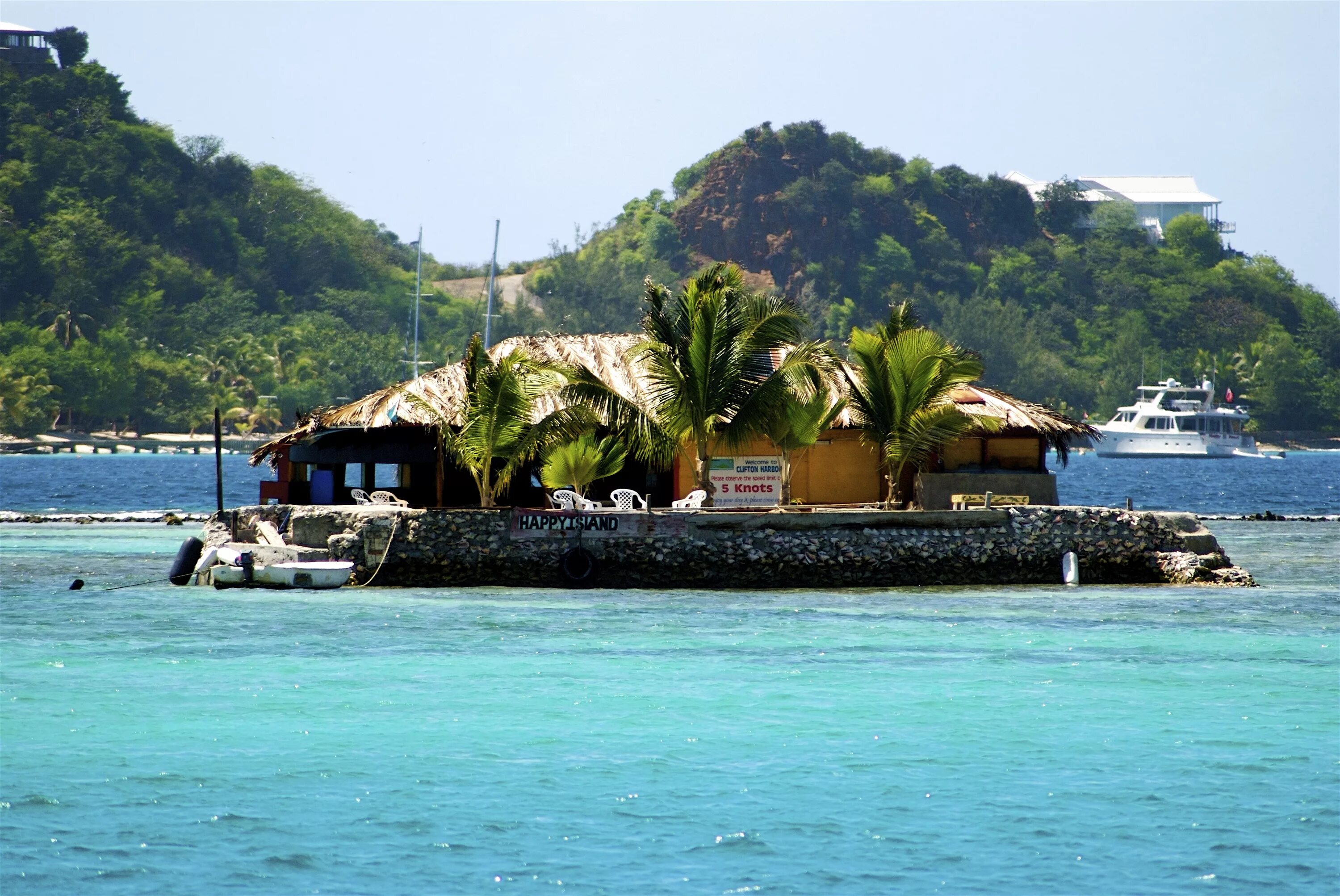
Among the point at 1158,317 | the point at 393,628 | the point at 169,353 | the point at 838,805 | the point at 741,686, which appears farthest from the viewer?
the point at 1158,317

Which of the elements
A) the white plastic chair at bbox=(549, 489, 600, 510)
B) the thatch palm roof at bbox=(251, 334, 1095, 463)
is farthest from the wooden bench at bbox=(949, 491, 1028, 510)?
the white plastic chair at bbox=(549, 489, 600, 510)

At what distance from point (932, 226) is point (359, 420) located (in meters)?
146

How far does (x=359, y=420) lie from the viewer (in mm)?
24234

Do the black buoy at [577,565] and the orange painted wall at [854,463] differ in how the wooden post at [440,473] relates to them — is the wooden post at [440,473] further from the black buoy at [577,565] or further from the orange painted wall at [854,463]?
the orange painted wall at [854,463]

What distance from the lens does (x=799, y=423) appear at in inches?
923

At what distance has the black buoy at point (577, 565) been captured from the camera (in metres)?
22.2

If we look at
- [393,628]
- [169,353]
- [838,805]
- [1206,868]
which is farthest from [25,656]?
[169,353]

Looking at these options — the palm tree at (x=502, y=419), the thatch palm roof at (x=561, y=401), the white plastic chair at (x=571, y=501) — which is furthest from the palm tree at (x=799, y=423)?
the white plastic chair at (x=571, y=501)

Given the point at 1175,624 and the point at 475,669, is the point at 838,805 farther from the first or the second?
the point at 1175,624

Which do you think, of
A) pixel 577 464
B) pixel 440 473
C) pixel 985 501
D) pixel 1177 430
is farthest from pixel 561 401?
pixel 1177 430

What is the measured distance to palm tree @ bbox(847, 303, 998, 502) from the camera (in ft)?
77.1

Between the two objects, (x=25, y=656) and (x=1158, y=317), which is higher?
(x=1158, y=317)

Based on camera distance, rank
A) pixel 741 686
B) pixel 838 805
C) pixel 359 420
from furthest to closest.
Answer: pixel 359 420 → pixel 741 686 → pixel 838 805

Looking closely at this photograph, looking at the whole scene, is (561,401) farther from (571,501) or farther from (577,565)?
(577,565)
